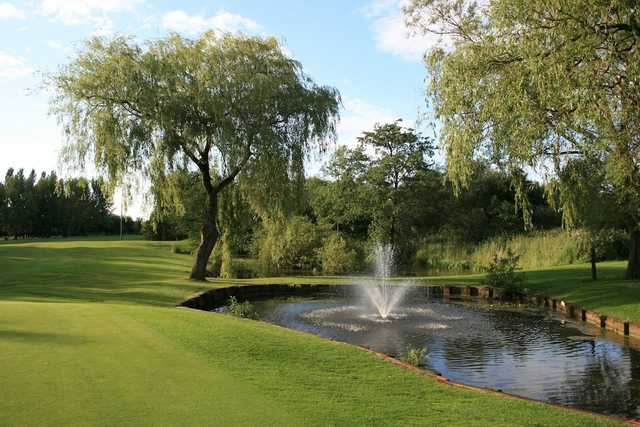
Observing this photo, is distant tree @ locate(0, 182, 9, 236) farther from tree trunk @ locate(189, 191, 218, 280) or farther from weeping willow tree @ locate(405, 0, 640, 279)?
weeping willow tree @ locate(405, 0, 640, 279)

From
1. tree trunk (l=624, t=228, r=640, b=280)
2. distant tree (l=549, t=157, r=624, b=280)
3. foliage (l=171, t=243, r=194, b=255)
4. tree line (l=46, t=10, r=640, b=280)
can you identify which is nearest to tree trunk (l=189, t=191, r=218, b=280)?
tree line (l=46, t=10, r=640, b=280)

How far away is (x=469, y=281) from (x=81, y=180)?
647 inches

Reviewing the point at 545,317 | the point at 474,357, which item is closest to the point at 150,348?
the point at 474,357

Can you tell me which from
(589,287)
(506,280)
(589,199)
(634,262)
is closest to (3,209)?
(506,280)

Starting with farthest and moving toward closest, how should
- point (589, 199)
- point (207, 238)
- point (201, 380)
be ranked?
point (207, 238) → point (589, 199) → point (201, 380)

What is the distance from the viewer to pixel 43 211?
7281cm

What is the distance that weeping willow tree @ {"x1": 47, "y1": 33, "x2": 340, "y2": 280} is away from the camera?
1933 cm

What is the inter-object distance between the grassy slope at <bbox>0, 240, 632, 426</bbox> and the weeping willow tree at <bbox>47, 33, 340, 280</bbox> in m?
9.46

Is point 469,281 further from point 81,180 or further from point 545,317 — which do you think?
point 81,180

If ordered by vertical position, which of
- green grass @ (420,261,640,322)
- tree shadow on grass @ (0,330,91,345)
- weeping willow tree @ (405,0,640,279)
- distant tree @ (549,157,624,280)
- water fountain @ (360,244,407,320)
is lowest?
water fountain @ (360,244,407,320)

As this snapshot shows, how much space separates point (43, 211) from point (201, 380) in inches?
2948

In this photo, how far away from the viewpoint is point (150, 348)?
8.02 m

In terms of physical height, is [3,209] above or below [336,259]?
above

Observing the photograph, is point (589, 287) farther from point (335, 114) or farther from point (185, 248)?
point (185, 248)
